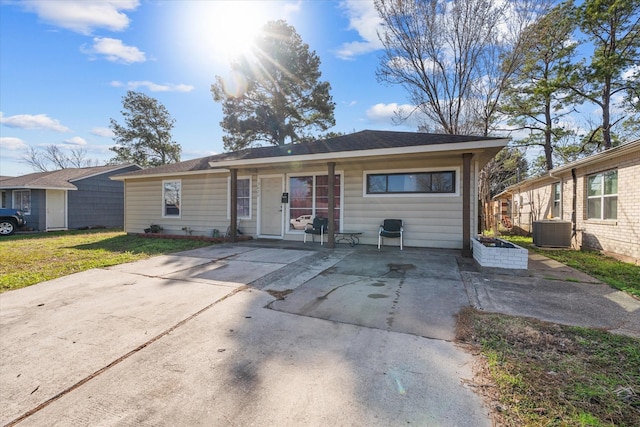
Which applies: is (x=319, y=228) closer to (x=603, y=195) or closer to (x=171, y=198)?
(x=171, y=198)

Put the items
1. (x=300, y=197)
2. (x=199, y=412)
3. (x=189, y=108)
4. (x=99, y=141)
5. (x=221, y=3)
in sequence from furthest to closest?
(x=99, y=141)
(x=189, y=108)
(x=300, y=197)
(x=221, y=3)
(x=199, y=412)

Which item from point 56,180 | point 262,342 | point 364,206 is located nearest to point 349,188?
point 364,206

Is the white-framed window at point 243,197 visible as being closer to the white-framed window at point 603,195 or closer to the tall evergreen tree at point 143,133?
the white-framed window at point 603,195

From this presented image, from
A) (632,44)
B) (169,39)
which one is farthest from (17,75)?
(632,44)

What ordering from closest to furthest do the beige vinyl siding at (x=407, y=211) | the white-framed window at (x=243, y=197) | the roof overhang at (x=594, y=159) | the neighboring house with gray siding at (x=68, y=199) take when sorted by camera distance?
the roof overhang at (x=594, y=159) < the beige vinyl siding at (x=407, y=211) < the white-framed window at (x=243, y=197) < the neighboring house with gray siding at (x=68, y=199)

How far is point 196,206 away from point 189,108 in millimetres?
7667

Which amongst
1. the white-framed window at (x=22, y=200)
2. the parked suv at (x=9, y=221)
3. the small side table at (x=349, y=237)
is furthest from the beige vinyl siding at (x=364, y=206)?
the white-framed window at (x=22, y=200)

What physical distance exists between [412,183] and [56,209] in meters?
17.9

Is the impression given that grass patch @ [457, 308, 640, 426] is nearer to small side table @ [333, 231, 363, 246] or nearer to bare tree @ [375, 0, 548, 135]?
small side table @ [333, 231, 363, 246]

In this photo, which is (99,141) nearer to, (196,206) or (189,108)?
(189,108)

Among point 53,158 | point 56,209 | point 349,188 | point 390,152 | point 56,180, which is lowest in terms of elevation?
point 56,209

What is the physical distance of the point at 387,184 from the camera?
297 inches

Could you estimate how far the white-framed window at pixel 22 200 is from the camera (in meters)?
14.2

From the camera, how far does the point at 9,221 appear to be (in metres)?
12.6
